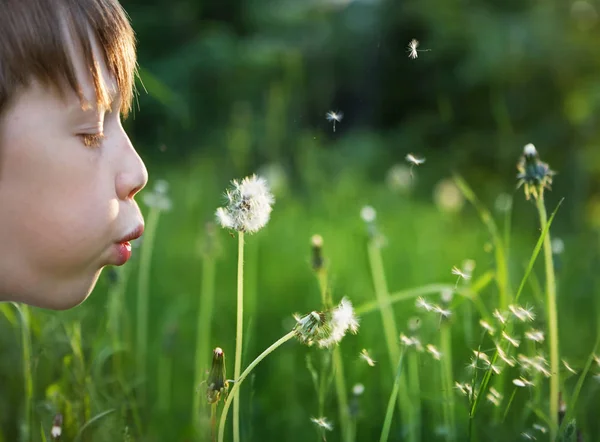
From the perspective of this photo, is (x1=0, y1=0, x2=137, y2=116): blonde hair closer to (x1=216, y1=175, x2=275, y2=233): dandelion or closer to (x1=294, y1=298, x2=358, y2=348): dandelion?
(x1=216, y1=175, x2=275, y2=233): dandelion

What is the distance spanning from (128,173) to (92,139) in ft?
0.18

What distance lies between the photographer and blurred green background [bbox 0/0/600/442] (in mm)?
1324

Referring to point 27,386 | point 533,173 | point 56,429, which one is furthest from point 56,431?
point 533,173

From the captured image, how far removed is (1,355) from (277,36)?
3.47m

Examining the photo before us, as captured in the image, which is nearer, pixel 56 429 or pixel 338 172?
pixel 56 429

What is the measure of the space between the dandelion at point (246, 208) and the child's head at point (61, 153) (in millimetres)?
132

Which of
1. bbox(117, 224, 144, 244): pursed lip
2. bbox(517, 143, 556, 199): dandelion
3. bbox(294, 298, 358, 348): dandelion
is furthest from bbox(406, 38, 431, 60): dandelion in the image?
bbox(117, 224, 144, 244): pursed lip

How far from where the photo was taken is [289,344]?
5.07ft

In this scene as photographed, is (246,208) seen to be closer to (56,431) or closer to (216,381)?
(216,381)

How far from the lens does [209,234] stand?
125cm

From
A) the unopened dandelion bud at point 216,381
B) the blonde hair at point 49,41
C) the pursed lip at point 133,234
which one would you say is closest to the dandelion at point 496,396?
the unopened dandelion bud at point 216,381

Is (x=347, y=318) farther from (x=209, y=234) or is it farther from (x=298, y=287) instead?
(x=298, y=287)

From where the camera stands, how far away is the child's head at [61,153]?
31.4 inches

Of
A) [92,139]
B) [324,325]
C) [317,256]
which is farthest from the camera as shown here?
[317,256]
